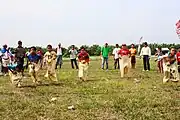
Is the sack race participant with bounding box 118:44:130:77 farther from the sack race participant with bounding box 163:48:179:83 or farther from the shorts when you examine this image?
the shorts

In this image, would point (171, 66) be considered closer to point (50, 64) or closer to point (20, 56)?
point (50, 64)

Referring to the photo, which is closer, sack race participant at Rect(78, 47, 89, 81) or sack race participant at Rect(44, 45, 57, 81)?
sack race participant at Rect(44, 45, 57, 81)

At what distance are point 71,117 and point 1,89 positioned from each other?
7.34 meters

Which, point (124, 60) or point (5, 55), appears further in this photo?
point (5, 55)

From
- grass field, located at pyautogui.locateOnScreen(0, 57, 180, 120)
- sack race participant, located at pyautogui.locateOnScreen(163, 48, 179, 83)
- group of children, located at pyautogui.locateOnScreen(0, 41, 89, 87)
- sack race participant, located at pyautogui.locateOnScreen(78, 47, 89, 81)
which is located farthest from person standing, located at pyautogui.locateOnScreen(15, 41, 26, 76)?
sack race participant, located at pyautogui.locateOnScreen(163, 48, 179, 83)

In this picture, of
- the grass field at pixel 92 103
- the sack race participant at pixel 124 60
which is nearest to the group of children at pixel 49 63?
the sack race participant at pixel 124 60

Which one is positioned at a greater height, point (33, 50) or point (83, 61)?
point (33, 50)

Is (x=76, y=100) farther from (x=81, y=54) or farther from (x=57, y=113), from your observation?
(x=81, y=54)

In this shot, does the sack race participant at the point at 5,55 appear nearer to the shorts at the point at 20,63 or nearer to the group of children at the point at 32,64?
the group of children at the point at 32,64

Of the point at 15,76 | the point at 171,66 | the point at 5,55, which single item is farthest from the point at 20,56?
the point at 171,66

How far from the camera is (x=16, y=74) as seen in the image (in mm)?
17922

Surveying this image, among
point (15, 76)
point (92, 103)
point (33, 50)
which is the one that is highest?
point (33, 50)

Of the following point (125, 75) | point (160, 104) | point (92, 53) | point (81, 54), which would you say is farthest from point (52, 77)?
point (92, 53)

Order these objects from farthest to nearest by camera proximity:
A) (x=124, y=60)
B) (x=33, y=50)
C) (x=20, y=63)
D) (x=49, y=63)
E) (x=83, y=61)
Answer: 1. (x=124, y=60)
2. (x=83, y=61)
3. (x=49, y=63)
4. (x=33, y=50)
5. (x=20, y=63)
